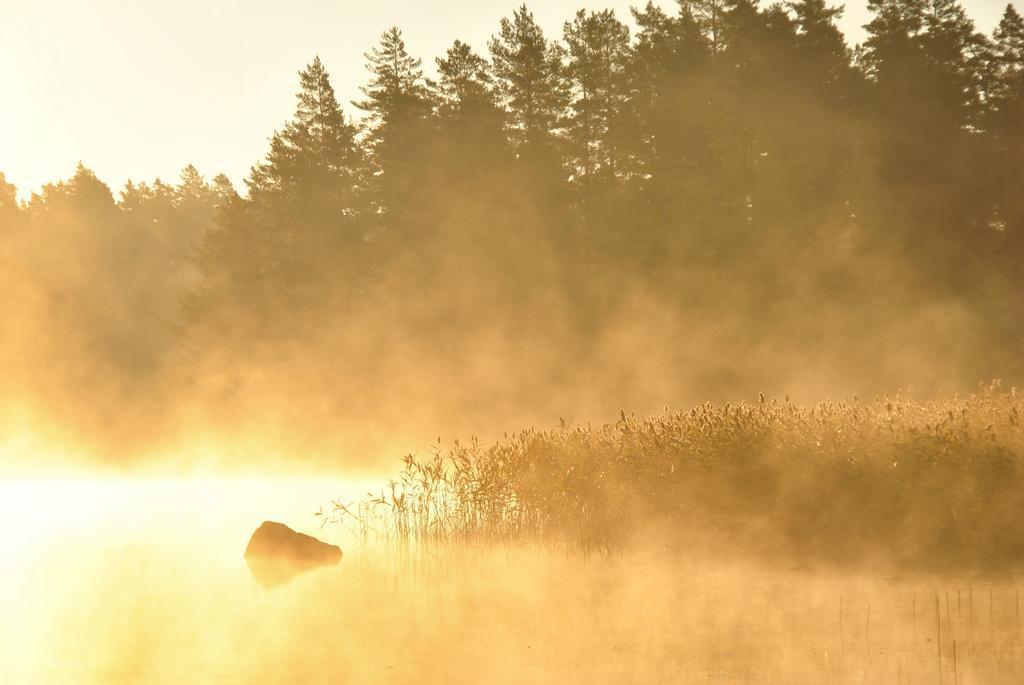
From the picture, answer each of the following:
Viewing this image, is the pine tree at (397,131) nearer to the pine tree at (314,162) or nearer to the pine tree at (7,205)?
the pine tree at (314,162)

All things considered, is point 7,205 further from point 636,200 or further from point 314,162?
point 636,200

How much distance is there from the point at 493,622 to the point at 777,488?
6.02m

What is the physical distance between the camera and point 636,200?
43375 mm

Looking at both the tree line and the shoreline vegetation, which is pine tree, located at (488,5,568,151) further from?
the shoreline vegetation

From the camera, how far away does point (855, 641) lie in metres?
9.77

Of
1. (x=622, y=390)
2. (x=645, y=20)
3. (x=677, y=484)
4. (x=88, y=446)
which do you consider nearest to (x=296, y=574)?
(x=677, y=484)

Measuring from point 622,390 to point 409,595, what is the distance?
94.7ft

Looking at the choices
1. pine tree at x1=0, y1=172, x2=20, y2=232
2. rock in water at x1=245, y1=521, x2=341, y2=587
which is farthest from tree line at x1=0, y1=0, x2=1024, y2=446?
rock in water at x1=245, y1=521, x2=341, y2=587

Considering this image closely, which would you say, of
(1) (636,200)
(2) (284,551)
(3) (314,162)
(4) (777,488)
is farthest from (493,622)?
(3) (314,162)

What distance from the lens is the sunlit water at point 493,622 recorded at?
931 centimetres

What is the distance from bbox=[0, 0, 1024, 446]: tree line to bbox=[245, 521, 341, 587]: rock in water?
2640 cm

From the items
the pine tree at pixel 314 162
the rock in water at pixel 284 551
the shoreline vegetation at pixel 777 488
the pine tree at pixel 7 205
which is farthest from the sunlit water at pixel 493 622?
the pine tree at pixel 7 205

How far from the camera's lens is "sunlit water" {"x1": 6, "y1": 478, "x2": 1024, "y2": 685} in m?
9.31

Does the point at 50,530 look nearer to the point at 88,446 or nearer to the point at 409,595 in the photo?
the point at 409,595
